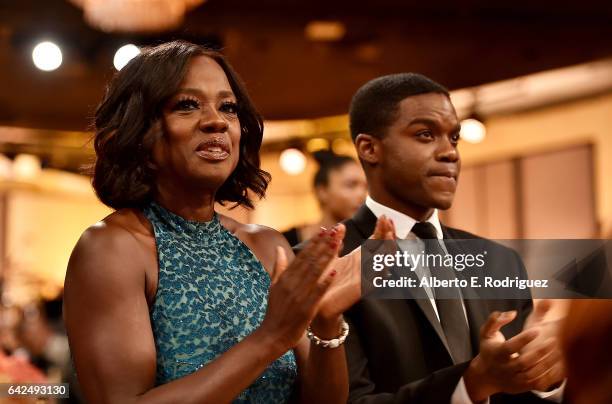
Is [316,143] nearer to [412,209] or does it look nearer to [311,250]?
[412,209]

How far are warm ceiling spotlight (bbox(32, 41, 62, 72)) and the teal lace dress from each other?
4.54m

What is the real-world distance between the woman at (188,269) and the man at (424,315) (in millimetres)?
238

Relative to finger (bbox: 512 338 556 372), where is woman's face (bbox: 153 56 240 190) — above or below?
above

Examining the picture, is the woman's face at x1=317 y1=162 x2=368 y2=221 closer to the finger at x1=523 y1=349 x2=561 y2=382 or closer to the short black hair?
the short black hair

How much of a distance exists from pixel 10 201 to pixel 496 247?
368 inches

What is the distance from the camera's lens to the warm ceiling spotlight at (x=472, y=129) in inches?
267

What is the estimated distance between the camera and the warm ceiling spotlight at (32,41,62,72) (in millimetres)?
5863

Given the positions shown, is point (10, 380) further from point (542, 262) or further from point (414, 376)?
point (542, 262)

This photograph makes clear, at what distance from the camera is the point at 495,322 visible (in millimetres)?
1550

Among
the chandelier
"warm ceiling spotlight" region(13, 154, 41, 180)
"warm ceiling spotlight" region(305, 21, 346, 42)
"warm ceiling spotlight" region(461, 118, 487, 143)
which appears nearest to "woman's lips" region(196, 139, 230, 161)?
the chandelier

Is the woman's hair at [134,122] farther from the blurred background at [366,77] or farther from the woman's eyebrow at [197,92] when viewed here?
the blurred background at [366,77]

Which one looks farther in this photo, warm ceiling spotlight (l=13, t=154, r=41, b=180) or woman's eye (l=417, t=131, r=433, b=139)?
warm ceiling spotlight (l=13, t=154, r=41, b=180)

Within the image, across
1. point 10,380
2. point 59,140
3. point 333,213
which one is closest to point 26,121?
point 59,140

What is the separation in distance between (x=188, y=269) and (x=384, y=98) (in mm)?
706
